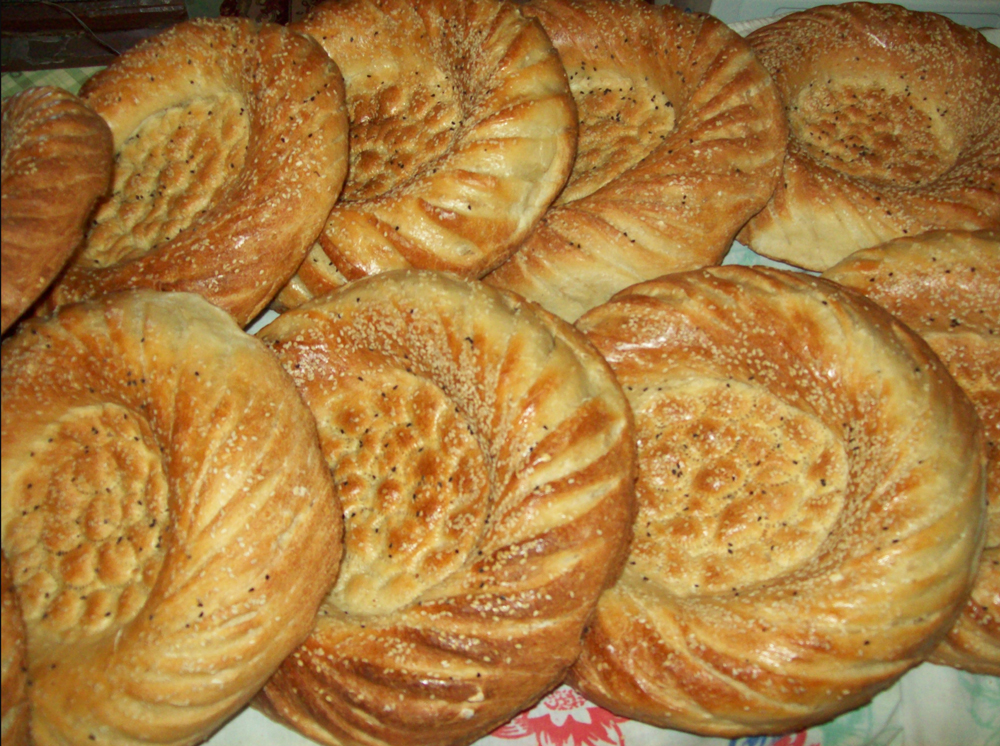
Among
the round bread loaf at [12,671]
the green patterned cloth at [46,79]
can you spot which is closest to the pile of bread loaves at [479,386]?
the round bread loaf at [12,671]

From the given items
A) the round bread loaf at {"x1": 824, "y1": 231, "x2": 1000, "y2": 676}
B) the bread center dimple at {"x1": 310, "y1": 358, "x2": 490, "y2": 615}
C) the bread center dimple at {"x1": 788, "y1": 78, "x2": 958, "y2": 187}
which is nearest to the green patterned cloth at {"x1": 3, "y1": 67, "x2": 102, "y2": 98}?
the bread center dimple at {"x1": 310, "y1": 358, "x2": 490, "y2": 615}

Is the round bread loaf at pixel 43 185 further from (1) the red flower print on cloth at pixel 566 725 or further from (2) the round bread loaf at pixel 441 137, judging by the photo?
(1) the red flower print on cloth at pixel 566 725

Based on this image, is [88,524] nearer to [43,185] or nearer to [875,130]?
[43,185]

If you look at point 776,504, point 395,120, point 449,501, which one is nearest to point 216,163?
point 395,120

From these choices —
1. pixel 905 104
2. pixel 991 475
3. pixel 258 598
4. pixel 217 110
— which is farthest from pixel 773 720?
pixel 217 110

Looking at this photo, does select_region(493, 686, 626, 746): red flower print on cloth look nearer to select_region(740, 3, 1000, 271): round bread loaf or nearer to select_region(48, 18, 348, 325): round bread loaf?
select_region(48, 18, 348, 325): round bread loaf

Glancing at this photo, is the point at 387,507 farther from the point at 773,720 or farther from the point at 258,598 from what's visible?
the point at 773,720
